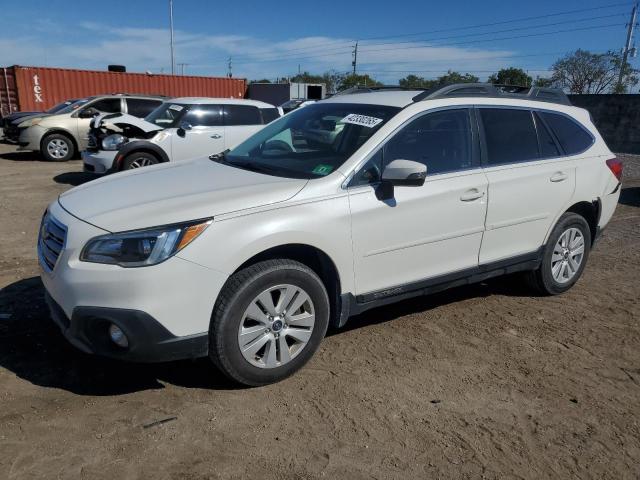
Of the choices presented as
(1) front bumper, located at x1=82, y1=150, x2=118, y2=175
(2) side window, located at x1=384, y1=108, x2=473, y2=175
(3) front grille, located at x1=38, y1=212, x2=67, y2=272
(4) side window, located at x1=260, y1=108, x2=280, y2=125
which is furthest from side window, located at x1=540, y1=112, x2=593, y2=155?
(4) side window, located at x1=260, y1=108, x2=280, y2=125

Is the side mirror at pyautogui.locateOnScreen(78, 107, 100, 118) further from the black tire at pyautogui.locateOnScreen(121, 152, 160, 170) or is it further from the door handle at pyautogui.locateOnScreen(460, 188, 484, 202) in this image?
the door handle at pyautogui.locateOnScreen(460, 188, 484, 202)

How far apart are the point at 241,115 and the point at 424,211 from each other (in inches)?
301

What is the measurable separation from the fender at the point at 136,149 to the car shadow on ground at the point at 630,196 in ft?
26.9

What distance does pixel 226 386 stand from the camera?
11.0 feet

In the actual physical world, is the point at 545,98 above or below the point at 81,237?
above

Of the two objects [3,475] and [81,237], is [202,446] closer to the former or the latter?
[3,475]

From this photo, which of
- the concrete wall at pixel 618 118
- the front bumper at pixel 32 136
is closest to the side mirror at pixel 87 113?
the front bumper at pixel 32 136

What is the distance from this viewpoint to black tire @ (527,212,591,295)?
4762 mm

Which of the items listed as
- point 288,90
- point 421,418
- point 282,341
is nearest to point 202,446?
point 282,341

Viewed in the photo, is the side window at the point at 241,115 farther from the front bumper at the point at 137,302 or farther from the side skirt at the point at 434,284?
the front bumper at the point at 137,302

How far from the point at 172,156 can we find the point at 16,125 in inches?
310

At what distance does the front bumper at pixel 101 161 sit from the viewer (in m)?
9.29

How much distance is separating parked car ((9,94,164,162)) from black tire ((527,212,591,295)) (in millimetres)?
11550

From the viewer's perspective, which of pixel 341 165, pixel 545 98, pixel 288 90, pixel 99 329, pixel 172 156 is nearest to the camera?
pixel 99 329
